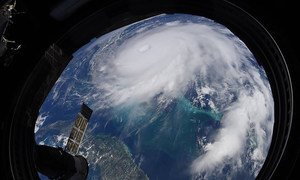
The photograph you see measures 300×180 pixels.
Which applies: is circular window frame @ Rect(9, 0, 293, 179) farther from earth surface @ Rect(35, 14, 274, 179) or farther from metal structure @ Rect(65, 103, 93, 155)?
earth surface @ Rect(35, 14, 274, 179)

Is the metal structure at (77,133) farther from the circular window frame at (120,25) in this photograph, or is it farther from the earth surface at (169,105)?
the earth surface at (169,105)

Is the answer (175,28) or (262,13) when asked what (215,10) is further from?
(175,28)

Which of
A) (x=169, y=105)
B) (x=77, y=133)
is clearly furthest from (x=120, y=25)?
(x=169, y=105)

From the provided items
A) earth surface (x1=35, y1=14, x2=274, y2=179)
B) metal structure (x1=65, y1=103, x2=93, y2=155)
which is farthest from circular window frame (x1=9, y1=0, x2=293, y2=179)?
earth surface (x1=35, y1=14, x2=274, y2=179)

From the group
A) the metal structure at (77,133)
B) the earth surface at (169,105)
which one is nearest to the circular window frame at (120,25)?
the metal structure at (77,133)

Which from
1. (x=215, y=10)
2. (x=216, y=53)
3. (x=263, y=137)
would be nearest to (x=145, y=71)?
(x=216, y=53)

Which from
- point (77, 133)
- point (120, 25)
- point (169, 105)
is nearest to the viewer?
point (120, 25)

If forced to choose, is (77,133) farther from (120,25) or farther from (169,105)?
(169,105)

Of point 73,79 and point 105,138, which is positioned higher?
point 73,79

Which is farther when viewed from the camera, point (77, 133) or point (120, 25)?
point (77, 133)
